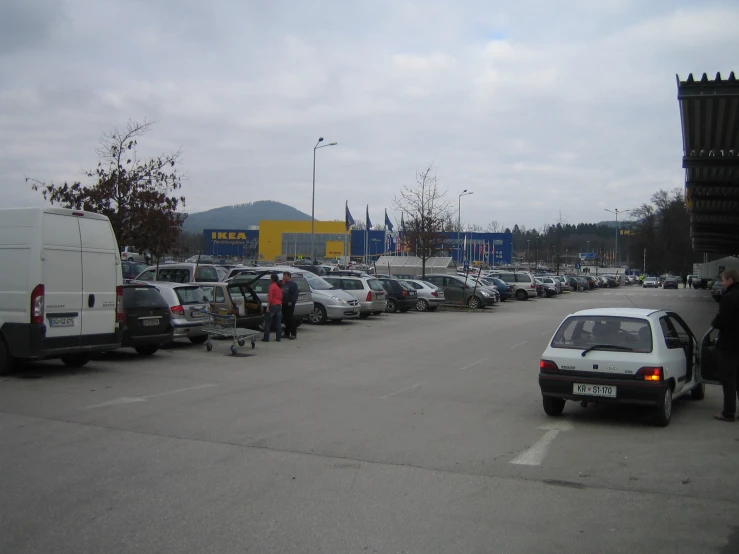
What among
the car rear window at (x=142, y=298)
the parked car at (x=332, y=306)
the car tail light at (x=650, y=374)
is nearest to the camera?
the car tail light at (x=650, y=374)

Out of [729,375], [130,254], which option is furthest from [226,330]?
[130,254]

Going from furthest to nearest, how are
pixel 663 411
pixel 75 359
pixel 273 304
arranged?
pixel 273 304 < pixel 75 359 < pixel 663 411

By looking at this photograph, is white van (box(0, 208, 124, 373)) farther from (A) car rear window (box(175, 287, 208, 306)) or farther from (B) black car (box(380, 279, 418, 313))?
(B) black car (box(380, 279, 418, 313))

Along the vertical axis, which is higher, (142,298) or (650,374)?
(142,298)

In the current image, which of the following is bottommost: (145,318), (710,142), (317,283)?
(145,318)

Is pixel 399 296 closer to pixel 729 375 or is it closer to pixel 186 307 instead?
pixel 186 307

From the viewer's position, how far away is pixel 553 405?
31.2 feet

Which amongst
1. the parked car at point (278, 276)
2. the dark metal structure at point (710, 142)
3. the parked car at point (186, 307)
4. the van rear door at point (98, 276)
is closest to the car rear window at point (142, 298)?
the parked car at point (186, 307)

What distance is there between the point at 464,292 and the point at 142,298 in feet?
75.3

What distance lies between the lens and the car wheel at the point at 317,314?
79.5 feet

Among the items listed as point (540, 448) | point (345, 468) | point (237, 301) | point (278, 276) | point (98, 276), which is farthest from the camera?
point (278, 276)

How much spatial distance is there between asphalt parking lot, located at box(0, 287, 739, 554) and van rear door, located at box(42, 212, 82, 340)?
0.86 meters

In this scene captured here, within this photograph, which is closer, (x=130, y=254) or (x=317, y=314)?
(x=317, y=314)

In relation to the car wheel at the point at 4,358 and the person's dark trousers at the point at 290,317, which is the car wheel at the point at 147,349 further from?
the person's dark trousers at the point at 290,317
